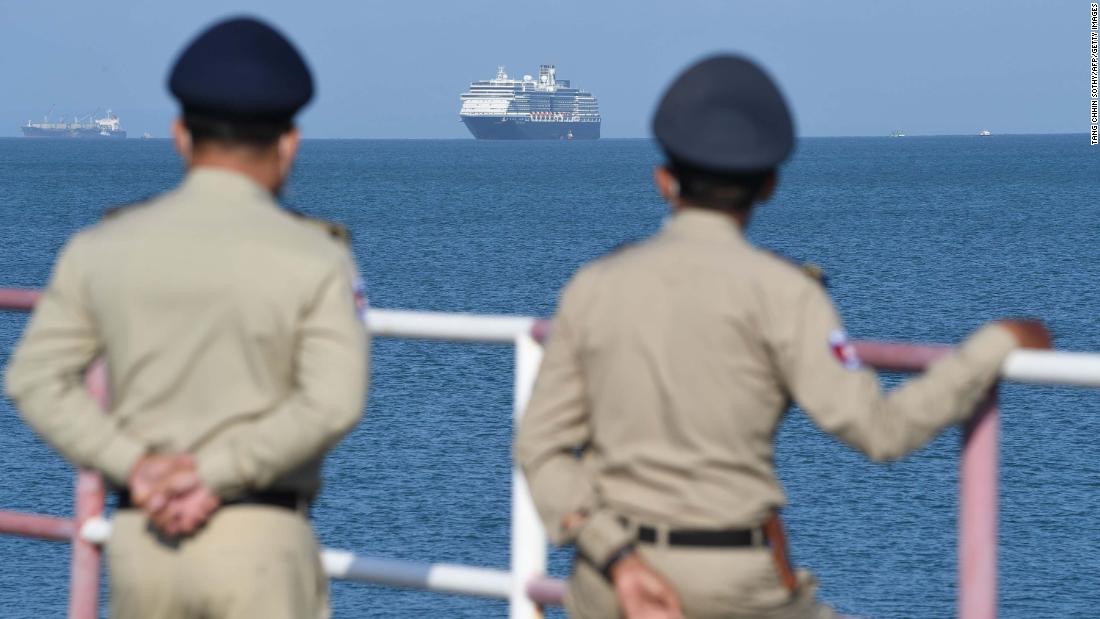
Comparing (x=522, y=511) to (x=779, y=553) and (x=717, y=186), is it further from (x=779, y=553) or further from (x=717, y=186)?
(x=717, y=186)

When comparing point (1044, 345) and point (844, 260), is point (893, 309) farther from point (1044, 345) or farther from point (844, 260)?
point (1044, 345)

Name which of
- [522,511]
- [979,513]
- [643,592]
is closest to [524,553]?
[522,511]

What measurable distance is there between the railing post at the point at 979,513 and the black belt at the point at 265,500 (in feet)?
3.61

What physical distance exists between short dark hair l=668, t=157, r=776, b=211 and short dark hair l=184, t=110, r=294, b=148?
0.59 m

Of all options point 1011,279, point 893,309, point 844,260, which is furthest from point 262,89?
point 844,260

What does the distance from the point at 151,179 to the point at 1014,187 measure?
68.1 metres

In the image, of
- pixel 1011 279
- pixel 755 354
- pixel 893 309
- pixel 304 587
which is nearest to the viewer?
pixel 755 354

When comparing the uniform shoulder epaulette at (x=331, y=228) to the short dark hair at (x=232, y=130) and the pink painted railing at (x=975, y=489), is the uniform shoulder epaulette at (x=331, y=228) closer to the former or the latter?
the short dark hair at (x=232, y=130)

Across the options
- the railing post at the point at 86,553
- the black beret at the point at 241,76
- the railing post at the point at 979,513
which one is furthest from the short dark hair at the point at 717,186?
the railing post at the point at 86,553

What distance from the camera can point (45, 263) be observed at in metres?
71.6

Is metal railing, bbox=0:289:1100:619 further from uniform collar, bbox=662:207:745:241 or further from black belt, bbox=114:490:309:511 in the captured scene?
black belt, bbox=114:490:309:511

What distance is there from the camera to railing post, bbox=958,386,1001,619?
10.00 ft

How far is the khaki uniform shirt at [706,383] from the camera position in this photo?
2512mm

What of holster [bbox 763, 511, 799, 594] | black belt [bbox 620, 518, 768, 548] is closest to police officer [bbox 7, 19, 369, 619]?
black belt [bbox 620, 518, 768, 548]
